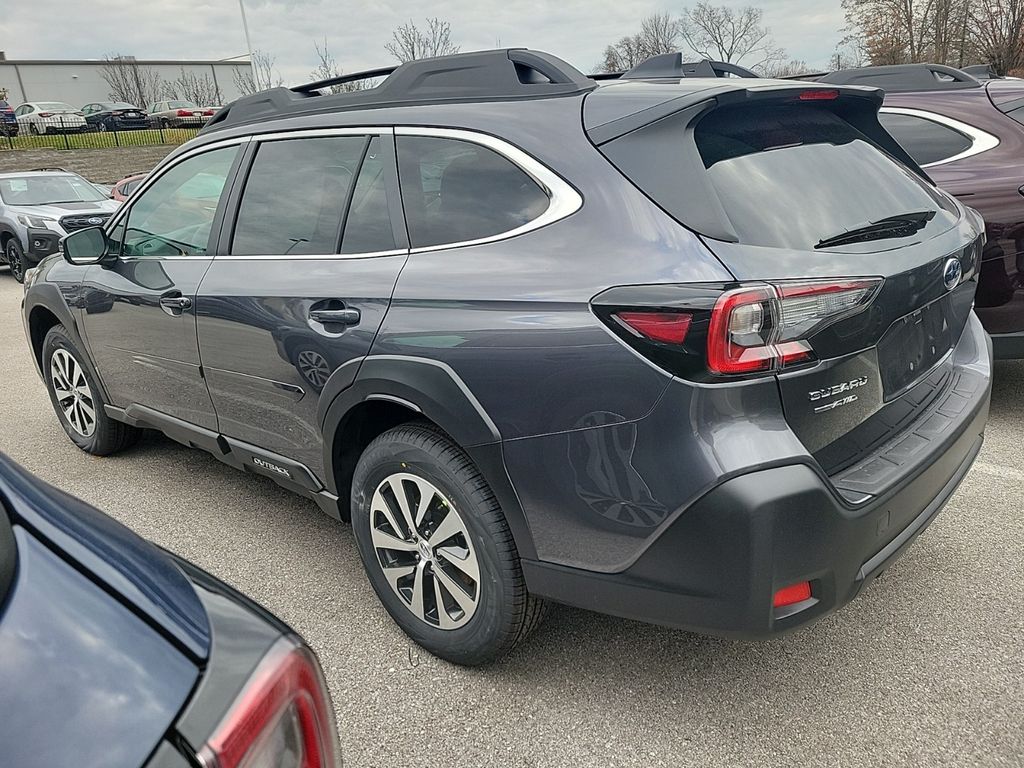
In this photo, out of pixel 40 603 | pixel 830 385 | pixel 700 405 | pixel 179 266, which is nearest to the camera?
pixel 40 603

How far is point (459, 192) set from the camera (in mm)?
2400

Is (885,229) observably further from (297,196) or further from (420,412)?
(297,196)

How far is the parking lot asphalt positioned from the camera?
2.17m

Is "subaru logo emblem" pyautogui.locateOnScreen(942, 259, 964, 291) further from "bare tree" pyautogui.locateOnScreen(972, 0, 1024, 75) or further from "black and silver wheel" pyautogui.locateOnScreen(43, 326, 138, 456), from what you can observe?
"bare tree" pyautogui.locateOnScreen(972, 0, 1024, 75)

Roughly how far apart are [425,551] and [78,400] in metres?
3.01

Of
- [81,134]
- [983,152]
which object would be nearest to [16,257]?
[983,152]

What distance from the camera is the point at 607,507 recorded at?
78.7 inches

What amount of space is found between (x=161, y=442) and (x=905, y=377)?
4.11 meters

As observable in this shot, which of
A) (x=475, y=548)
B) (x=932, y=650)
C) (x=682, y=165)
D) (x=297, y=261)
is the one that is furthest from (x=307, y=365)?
(x=932, y=650)

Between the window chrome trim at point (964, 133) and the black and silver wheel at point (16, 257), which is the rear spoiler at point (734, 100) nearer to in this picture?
the window chrome trim at point (964, 133)

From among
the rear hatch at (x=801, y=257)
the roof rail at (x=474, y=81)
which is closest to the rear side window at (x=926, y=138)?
the rear hatch at (x=801, y=257)

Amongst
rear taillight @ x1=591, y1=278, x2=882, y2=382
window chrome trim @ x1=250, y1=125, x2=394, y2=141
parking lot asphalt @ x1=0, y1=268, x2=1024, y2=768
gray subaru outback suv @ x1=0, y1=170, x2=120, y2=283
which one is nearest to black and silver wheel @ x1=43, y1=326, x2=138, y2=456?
parking lot asphalt @ x1=0, y1=268, x2=1024, y2=768

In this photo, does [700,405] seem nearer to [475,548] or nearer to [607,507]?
[607,507]

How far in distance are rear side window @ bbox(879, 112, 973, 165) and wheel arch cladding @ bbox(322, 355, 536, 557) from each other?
357 cm
